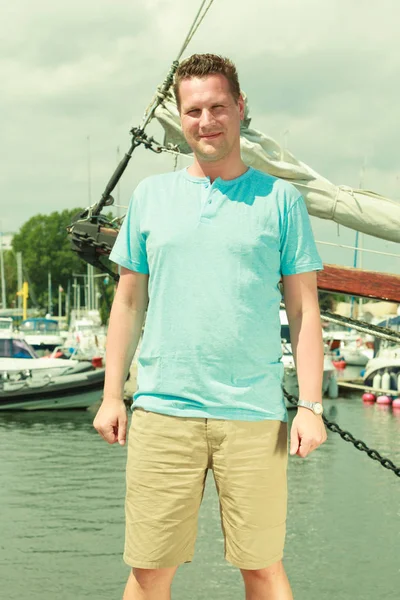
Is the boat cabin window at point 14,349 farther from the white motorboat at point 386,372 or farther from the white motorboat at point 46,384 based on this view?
the white motorboat at point 386,372

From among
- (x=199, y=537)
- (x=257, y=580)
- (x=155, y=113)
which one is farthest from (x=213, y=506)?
(x=257, y=580)

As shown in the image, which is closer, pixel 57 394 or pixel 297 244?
pixel 297 244

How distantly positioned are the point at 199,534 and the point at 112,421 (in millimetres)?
7576

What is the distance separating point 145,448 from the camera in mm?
2936

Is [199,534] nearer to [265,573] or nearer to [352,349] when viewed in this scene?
[265,573]

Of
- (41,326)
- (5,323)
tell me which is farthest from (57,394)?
(41,326)

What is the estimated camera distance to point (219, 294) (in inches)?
114

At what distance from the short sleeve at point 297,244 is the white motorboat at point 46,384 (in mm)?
23303

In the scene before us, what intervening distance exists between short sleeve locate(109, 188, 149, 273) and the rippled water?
5097 millimetres

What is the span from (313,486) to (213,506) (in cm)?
244

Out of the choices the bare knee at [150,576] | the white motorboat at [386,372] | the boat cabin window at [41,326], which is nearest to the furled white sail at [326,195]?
the bare knee at [150,576]

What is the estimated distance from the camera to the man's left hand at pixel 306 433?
2871 mm

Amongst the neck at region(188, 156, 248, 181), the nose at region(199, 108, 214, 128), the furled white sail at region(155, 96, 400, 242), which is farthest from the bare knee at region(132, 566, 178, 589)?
the furled white sail at region(155, 96, 400, 242)

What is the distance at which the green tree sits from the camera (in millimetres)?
110625
